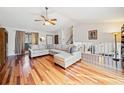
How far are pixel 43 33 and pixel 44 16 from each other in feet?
1.93

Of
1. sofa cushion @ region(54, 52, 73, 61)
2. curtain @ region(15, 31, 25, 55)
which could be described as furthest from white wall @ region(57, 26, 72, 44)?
curtain @ region(15, 31, 25, 55)

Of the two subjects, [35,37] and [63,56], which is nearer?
[35,37]

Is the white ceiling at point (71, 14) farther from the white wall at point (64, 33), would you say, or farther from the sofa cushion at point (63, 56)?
the sofa cushion at point (63, 56)

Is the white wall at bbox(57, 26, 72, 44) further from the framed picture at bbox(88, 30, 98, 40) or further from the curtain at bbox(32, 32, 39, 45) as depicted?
the curtain at bbox(32, 32, 39, 45)

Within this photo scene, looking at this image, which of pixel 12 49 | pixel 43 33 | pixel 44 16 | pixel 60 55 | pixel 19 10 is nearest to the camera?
pixel 19 10

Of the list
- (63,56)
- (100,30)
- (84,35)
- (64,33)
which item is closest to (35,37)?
(64,33)

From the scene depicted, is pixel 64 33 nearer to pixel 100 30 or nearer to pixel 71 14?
pixel 71 14

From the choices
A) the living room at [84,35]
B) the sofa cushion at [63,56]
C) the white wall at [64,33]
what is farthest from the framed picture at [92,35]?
the sofa cushion at [63,56]

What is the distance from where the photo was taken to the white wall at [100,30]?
2354 millimetres

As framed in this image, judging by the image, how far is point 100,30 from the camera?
97.1 inches

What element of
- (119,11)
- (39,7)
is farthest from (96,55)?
(39,7)

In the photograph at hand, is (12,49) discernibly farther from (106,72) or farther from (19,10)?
(106,72)

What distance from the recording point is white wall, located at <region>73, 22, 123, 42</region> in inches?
92.7

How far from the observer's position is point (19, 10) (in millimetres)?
2422
